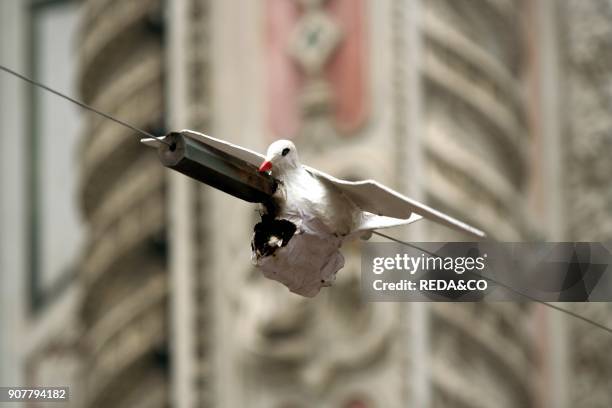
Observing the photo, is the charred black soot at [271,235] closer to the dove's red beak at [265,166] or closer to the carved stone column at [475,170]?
the dove's red beak at [265,166]

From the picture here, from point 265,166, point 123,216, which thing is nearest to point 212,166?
point 265,166

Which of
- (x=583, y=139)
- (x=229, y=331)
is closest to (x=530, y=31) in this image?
(x=583, y=139)

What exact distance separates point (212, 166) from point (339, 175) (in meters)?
2.63

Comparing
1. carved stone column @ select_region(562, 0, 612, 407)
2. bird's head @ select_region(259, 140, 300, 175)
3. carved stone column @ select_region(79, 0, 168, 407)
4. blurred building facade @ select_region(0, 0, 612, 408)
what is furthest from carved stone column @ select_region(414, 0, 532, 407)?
bird's head @ select_region(259, 140, 300, 175)

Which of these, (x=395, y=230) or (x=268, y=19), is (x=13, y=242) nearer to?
(x=268, y=19)

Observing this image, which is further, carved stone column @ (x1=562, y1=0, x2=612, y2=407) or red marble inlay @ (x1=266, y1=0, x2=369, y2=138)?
carved stone column @ (x1=562, y1=0, x2=612, y2=407)

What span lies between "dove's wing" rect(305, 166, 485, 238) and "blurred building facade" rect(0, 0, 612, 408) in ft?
7.60

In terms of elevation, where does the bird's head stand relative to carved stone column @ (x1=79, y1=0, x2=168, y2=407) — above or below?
below

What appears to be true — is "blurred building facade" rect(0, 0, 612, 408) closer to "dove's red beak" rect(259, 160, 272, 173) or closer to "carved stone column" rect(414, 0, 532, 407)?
"carved stone column" rect(414, 0, 532, 407)

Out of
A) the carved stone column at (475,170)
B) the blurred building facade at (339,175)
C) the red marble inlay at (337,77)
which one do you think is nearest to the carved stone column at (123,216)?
the blurred building facade at (339,175)

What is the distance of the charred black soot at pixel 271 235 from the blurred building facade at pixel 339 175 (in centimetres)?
242

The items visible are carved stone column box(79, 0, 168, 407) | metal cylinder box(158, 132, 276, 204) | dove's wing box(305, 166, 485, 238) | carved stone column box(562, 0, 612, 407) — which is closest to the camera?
metal cylinder box(158, 132, 276, 204)

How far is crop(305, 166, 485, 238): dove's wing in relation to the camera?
3486 mm

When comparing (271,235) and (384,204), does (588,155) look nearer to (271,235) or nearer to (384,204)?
(384,204)
